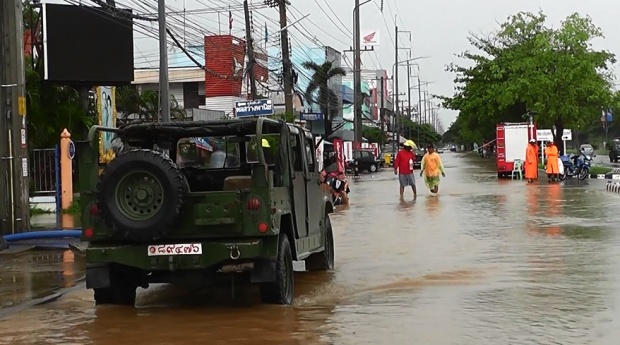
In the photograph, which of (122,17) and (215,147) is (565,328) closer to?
(215,147)

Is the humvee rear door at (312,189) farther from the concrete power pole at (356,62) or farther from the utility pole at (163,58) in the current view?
the concrete power pole at (356,62)

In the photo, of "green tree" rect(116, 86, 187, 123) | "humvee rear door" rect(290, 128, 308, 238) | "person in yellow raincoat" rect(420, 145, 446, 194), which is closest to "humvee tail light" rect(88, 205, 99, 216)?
"humvee rear door" rect(290, 128, 308, 238)

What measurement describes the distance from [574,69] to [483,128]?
29.1 meters

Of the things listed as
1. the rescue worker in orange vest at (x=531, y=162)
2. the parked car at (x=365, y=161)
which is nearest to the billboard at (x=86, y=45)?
the rescue worker in orange vest at (x=531, y=162)

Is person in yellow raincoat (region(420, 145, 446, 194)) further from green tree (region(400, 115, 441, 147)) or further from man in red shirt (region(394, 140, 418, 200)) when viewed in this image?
green tree (region(400, 115, 441, 147))

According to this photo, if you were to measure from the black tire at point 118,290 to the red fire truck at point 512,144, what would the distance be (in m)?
32.8

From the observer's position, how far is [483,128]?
8088cm

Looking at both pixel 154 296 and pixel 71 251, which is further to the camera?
pixel 71 251

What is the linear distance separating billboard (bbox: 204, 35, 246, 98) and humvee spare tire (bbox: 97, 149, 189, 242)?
47600 millimetres

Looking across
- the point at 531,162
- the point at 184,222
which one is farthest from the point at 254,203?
the point at 531,162

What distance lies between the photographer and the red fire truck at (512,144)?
41.4 metres

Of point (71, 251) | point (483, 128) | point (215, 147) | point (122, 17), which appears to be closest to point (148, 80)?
point (483, 128)

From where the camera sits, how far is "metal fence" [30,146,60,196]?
82.4ft

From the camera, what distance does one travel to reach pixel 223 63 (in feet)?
201
